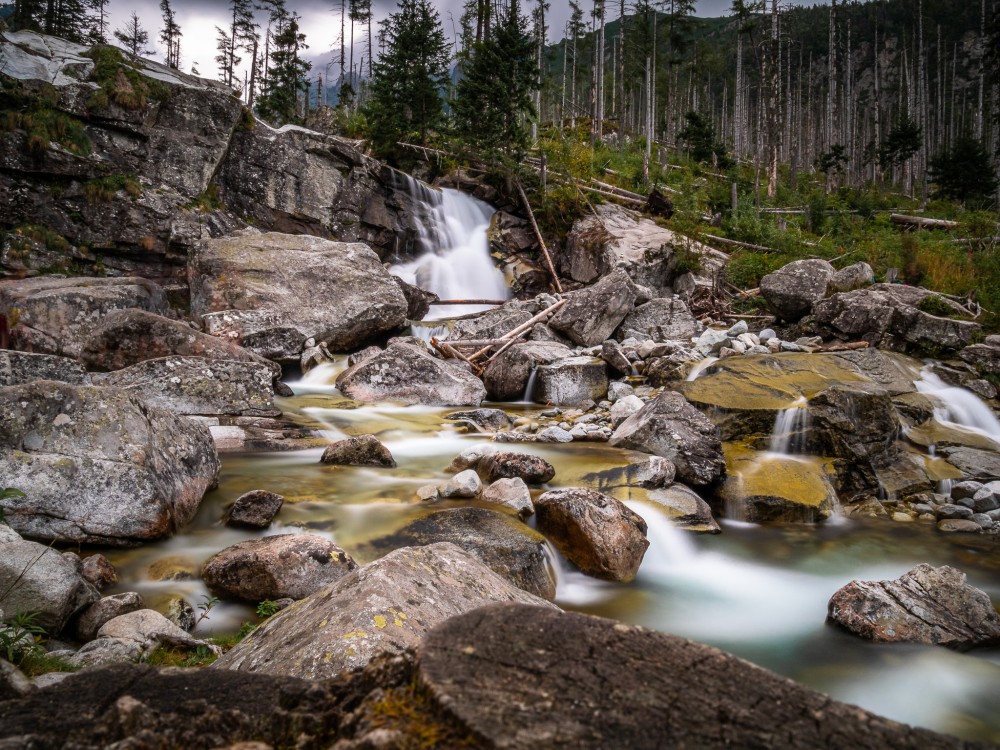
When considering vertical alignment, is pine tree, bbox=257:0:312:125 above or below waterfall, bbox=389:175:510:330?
above

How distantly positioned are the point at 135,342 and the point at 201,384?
5.60 feet

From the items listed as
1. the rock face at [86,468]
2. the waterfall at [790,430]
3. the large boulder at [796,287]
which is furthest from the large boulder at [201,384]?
the large boulder at [796,287]

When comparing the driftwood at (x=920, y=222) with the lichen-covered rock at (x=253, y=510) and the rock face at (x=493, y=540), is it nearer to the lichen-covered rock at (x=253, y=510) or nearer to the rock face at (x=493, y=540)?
the rock face at (x=493, y=540)

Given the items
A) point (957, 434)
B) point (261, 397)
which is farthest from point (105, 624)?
point (957, 434)

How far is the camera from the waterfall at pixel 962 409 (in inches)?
368

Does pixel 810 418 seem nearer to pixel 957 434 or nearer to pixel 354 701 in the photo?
pixel 957 434

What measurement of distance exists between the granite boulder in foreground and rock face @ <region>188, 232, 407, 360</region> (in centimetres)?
1149

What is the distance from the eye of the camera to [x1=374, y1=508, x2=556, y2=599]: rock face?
4648mm

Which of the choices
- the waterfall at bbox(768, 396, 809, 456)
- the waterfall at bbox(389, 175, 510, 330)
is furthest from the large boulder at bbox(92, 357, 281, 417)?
the waterfall at bbox(389, 175, 510, 330)

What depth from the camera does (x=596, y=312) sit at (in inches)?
543

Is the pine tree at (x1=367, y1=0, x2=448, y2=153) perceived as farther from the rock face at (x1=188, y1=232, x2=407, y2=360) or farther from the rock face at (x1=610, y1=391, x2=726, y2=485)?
the rock face at (x1=610, y1=391, x2=726, y2=485)

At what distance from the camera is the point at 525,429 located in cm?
912

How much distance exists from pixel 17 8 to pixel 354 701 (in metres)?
38.2

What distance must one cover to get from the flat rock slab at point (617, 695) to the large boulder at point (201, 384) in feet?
25.2
